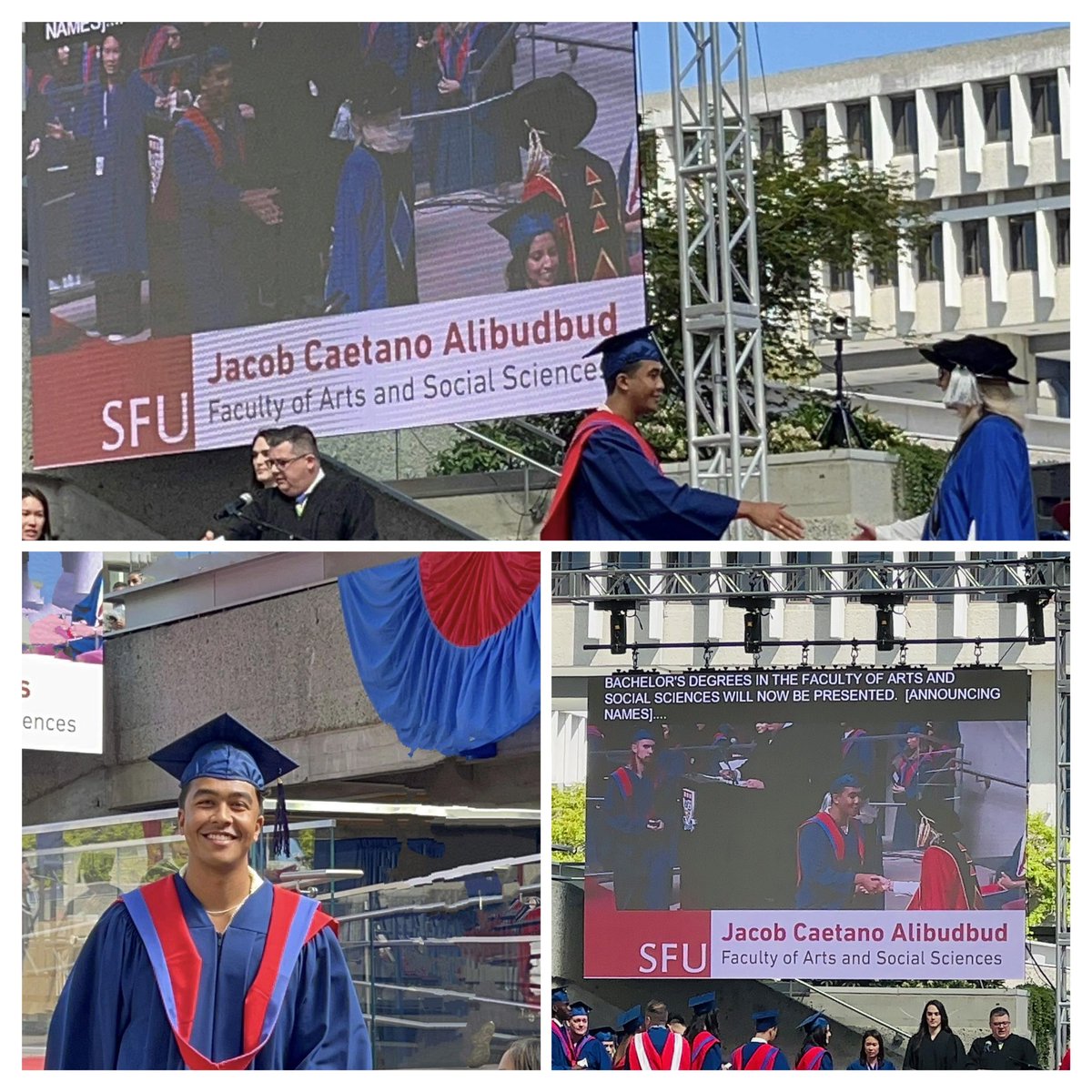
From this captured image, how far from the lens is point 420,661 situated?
24.8 feet

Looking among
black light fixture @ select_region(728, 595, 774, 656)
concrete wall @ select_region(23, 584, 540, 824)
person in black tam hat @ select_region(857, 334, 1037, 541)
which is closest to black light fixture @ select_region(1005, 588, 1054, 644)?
person in black tam hat @ select_region(857, 334, 1037, 541)

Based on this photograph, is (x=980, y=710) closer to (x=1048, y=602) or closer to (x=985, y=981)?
(x=1048, y=602)

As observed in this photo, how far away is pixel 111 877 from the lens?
24.3 feet

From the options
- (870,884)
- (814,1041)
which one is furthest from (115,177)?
(814,1041)

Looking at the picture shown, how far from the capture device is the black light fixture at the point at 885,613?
846 centimetres

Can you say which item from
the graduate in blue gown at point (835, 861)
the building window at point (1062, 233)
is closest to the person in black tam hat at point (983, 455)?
the graduate in blue gown at point (835, 861)

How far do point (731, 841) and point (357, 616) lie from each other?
1.64 meters

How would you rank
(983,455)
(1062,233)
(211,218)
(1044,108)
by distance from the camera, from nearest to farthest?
(983,455), (211,218), (1044,108), (1062,233)

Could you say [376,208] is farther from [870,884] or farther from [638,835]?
[870,884]

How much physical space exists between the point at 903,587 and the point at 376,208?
2.58m

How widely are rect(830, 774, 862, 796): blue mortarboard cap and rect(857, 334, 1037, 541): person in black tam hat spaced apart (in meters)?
1.09

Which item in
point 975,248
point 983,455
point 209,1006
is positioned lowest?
point 209,1006
